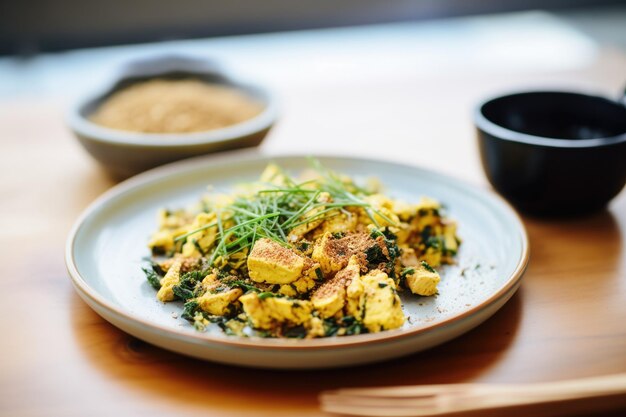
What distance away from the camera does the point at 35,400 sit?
0.80m

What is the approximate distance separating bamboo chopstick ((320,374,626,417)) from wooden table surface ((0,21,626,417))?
41mm

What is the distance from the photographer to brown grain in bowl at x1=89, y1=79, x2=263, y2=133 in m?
1.49

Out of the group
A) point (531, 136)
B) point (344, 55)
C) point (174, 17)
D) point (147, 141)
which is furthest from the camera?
point (344, 55)

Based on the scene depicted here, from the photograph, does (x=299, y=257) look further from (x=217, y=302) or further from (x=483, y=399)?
(x=483, y=399)

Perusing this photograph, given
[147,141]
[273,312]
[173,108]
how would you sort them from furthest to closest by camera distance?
[173,108], [147,141], [273,312]

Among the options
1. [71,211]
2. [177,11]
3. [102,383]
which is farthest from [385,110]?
[177,11]

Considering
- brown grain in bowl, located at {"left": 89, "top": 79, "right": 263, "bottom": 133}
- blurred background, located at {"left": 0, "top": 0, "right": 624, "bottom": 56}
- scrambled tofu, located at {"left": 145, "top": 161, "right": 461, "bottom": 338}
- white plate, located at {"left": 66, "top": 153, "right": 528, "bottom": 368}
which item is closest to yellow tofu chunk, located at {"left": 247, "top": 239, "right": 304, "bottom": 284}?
scrambled tofu, located at {"left": 145, "top": 161, "right": 461, "bottom": 338}

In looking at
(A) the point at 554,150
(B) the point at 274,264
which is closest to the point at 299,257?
(B) the point at 274,264

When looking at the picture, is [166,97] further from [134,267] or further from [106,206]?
[134,267]

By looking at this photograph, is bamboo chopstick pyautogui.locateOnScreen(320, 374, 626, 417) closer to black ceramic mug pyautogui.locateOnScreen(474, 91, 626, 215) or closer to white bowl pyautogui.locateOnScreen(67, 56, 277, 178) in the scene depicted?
black ceramic mug pyautogui.locateOnScreen(474, 91, 626, 215)

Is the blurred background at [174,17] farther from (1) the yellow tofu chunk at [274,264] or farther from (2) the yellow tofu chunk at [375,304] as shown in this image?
(2) the yellow tofu chunk at [375,304]

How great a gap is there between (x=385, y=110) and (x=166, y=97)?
694mm

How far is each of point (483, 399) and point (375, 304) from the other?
0.60ft

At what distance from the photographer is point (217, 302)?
877mm
